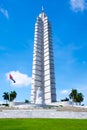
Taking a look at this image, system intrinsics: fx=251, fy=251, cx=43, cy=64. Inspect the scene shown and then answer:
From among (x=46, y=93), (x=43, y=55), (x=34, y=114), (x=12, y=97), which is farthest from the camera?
(x=12, y=97)

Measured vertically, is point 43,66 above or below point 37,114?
above

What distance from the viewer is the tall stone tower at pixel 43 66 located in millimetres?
67562

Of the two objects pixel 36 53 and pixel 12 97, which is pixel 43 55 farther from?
pixel 12 97

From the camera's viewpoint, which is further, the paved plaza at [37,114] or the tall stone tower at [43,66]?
the tall stone tower at [43,66]

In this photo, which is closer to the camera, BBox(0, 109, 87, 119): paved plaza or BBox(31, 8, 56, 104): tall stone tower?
BBox(0, 109, 87, 119): paved plaza

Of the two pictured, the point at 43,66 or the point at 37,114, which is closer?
the point at 37,114

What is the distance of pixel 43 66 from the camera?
2847 inches

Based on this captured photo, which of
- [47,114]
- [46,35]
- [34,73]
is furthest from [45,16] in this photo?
[47,114]

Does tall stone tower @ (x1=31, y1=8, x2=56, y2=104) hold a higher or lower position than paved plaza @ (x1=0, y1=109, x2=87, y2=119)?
higher

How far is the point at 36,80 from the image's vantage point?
69.3 metres

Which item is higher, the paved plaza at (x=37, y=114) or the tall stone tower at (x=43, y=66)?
the tall stone tower at (x=43, y=66)

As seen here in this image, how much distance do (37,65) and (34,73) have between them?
2.82 metres

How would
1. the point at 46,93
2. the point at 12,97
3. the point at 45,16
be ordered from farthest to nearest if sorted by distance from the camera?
1. the point at 12,97
2. the point at 45,16
3. the point at 46,93

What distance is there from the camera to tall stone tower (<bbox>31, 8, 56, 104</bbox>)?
67.6 meters
